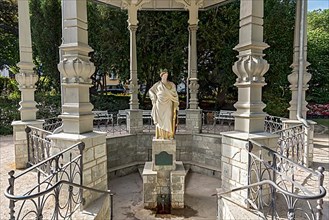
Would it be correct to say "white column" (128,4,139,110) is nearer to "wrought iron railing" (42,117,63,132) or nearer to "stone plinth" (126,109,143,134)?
"stone plinth" (126,109,143,134)

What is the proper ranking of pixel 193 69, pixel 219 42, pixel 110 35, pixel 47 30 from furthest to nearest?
pixel 47 30
pixel 110 35
pixel 219 42
pixel 193 69

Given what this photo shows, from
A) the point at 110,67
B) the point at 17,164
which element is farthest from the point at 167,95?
the point at 110,67

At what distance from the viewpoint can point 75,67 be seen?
3.86 metres

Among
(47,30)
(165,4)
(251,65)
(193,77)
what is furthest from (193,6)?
(47,30)

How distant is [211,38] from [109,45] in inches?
206

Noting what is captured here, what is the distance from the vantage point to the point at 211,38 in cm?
1273

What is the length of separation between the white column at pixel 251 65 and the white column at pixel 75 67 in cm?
242

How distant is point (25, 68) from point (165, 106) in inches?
137

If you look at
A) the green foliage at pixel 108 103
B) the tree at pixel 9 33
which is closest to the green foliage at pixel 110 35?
the green foliage at pixel 108 103

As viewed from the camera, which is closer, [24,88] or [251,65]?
[251,65]

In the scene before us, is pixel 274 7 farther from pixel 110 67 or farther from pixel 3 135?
pixel 3 135

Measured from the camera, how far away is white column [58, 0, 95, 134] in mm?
3912

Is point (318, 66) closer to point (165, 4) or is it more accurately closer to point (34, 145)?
point (165, 4)

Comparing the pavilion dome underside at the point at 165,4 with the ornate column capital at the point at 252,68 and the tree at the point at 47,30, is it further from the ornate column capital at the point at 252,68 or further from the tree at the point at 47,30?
the tree at the point at 47,30
